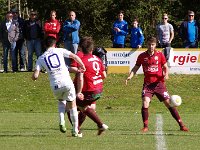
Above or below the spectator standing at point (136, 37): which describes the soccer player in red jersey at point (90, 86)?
above

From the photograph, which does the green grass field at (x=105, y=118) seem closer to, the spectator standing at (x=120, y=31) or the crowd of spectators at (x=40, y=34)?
the crowd of spectators at (x=40, y=34)

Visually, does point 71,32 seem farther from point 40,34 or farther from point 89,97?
point 89,97

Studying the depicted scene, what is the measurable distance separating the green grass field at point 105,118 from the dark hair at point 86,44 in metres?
1.64

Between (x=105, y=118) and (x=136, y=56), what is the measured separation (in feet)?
24.6

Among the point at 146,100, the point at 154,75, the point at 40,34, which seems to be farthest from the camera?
the point at 40,34

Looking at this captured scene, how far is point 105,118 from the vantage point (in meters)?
19.8

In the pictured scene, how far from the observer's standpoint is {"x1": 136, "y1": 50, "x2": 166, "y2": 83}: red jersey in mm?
16438

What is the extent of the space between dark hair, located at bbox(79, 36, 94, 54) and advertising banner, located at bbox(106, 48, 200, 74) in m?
12.4

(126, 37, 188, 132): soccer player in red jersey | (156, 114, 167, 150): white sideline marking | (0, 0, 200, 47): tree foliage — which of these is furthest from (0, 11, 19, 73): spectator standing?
(0, 0, 200, 47): tree foliage

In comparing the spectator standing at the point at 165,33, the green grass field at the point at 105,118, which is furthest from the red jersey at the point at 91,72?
the spectator standing at the point at 165,33

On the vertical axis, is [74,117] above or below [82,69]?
below

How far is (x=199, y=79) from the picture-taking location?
27219 mm

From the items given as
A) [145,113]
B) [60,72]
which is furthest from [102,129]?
[145,113]

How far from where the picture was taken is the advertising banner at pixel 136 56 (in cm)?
2706
